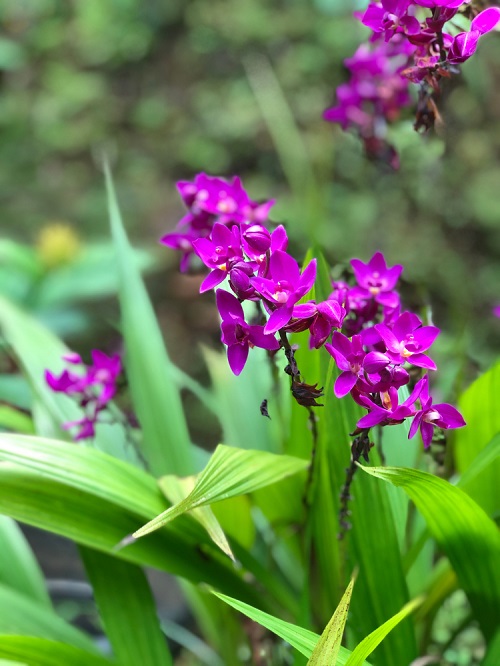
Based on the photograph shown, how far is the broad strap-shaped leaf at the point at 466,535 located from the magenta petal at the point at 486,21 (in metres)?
0.31

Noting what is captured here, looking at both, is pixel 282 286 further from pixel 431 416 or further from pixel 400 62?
pixel 400 62

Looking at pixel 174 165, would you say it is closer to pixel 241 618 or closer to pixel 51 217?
pixel 51 217

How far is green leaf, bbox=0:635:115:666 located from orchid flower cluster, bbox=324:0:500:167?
19.5 inches

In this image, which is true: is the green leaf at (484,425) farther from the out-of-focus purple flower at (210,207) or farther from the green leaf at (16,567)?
the green leaf at (16,567)

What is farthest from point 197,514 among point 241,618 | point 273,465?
point 241,618

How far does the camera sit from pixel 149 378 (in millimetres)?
838

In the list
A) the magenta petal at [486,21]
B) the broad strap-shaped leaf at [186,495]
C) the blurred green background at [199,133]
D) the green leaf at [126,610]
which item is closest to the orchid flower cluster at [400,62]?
the magenta petal at [486,21]

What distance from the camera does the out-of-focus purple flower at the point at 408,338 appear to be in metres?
0.50

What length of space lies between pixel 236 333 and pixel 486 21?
29cm

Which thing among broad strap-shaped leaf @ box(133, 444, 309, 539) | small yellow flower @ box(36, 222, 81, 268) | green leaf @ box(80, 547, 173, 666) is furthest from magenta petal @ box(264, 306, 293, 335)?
small yellow flower @ box(36, 222, 81, 268)

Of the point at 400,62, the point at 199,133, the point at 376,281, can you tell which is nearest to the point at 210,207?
the point at 376,281

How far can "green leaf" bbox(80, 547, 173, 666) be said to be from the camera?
0.70 m

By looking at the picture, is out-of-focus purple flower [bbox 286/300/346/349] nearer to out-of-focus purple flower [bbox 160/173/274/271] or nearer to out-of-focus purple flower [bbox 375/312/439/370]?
out-of-focus purple flower [bbox 375/312/439/370]

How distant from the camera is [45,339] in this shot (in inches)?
35.4
